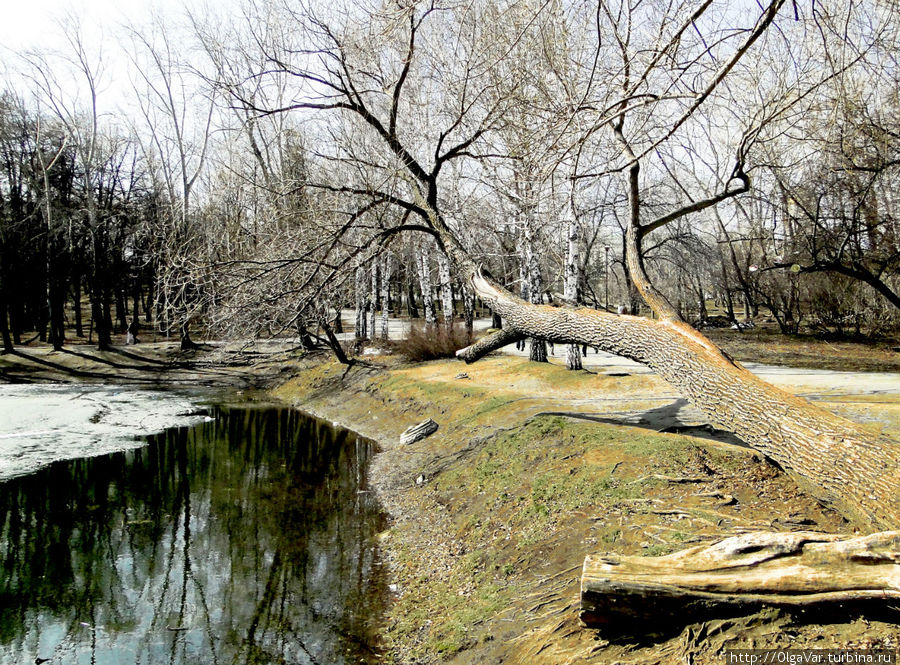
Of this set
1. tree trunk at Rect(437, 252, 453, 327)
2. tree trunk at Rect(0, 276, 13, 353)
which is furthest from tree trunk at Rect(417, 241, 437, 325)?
tree trunk at Rect(0, 276, 13, 353)

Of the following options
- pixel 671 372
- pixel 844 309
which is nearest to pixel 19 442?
pixel 671 372

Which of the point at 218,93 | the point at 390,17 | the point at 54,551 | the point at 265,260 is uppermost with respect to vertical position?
the point at 218,93

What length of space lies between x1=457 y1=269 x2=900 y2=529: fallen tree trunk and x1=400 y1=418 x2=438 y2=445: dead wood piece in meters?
4.67

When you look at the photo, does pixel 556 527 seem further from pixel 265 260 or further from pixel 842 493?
pixel 265 260

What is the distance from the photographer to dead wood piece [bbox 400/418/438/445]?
37.5 ft

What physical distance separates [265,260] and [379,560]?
420cm

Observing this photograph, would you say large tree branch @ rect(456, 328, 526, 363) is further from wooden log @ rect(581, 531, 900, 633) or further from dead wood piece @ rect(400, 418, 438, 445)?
wooden log @ rect(581, 531, 900, 633)

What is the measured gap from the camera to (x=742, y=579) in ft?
10.7

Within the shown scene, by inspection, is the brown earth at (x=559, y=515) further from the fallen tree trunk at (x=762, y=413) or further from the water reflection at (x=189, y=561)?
the fallen tree trunk at (x=762, y=413)

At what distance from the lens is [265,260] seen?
27.2 ft

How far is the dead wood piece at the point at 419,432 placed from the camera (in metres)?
11.4

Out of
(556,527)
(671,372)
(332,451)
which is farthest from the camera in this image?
(332,451)

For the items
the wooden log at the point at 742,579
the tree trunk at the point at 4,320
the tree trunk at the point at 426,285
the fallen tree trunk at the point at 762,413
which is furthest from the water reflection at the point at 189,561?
the tree trunk at the point at 4,320

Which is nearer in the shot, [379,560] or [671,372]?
[671,372]
